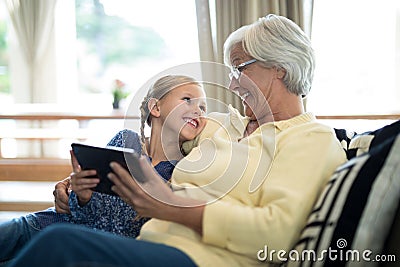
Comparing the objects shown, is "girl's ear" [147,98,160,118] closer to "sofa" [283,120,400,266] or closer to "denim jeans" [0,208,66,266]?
"denim jeans" [0,208,66,266]

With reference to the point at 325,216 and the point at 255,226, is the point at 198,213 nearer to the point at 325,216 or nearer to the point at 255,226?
the point at 255,226

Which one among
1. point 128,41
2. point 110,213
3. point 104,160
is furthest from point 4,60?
point 104,160

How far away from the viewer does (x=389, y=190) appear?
1.34m

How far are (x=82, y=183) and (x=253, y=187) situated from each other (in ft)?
1.70

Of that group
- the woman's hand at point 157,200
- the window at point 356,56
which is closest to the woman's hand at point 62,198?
the woman's hand at point 157,200

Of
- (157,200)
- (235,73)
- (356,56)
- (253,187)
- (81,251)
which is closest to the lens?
(81,251)

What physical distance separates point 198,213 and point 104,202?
510 mm

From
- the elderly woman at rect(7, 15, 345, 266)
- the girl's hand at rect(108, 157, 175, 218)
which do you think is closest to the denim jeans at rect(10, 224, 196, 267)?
the elderly woman at rect(7, 15, 345, 266)

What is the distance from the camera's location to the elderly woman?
52.1 inches

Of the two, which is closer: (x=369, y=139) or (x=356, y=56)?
(x=369, y=139)

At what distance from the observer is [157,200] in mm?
1459

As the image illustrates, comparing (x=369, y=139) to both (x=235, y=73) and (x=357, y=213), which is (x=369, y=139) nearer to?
(x=357, y=213)

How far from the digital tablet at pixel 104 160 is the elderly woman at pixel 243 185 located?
0.03 meters

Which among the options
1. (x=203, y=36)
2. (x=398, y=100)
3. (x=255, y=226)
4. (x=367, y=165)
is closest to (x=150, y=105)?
(x=255, y=226)
